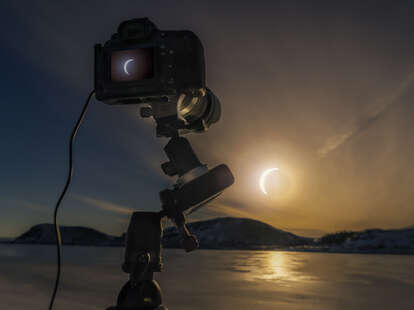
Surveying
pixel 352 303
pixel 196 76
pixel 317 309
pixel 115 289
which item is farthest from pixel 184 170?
pixel 115 289

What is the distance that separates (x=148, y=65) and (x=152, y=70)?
0.10ft

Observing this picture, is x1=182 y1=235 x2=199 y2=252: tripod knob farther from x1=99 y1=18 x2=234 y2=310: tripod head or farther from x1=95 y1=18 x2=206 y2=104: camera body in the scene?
x1=95 y1=18 x2=206 y2=104: camera body

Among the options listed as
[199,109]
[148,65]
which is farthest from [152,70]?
[199,109]

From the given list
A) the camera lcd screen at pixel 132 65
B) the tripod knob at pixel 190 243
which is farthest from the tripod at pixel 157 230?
the camera lcd screen at pixel 132 65

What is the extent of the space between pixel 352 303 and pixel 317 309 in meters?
0.77

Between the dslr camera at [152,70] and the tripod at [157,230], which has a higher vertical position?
the dslr camera at [152,70]

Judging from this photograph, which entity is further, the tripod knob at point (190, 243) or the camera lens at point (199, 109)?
the camera lens at point (199, 109)

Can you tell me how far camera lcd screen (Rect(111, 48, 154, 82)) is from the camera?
1360 mm

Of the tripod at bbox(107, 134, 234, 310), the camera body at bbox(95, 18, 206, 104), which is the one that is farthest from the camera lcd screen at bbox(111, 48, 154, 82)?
the tripod at bbox(107, 134, 234, 310)

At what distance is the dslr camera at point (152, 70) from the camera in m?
1.34

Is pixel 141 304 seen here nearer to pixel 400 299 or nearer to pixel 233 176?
pixel 233 176

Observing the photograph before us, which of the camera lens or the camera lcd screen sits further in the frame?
the camera lens

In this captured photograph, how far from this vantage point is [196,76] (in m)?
1.34

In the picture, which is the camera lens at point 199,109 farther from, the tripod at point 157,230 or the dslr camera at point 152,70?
the tripod at point 157,230
